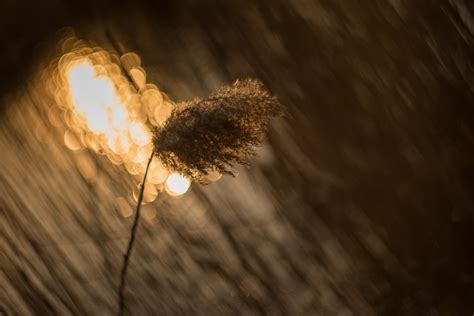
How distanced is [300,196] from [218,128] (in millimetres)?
363

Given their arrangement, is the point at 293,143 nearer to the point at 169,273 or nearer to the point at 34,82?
the point at 169,273

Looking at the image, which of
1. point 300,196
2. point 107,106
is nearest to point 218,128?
point 300,196

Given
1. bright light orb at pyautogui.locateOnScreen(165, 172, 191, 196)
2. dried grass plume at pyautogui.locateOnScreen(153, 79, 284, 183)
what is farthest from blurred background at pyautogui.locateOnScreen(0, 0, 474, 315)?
dried grass plume at pyautogui.locateOnScreen(153, 79, 284, 183)

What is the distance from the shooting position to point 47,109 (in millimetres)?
1479

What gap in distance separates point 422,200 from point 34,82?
0.98 m

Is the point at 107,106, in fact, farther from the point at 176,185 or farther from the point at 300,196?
the point at 300,196

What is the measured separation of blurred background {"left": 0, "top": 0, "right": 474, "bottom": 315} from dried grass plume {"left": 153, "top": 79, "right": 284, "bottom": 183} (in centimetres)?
27

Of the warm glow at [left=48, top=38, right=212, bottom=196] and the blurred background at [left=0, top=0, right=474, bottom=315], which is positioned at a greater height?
the warm glow at [left=48, top=38, right=212, bottom=196]

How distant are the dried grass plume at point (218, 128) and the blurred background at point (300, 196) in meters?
0.27

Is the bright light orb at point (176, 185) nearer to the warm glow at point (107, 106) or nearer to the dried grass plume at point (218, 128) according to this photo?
the warm glow at point (107, 106)

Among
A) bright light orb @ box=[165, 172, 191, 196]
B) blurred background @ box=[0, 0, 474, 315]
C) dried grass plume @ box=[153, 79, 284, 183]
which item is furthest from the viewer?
bright light orb @ box=[165, 172, 191, 196]

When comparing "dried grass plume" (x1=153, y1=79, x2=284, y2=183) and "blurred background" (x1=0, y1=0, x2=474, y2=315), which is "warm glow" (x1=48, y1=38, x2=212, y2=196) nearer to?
"blurred background" (x1=0, y1=0, x2=474, y2=315)

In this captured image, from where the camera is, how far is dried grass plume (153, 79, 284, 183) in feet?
3.34

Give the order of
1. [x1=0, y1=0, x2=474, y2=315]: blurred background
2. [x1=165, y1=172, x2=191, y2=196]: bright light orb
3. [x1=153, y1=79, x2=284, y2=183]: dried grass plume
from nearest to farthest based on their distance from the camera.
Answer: [x1=153, y1=79, x2=284, y2=183]: dried grass plume
[x1=0, y1=0, x2=474, y2=315]: blurred background
[x1=165, y1=172, x2=191, y2=196]: bright light orb
